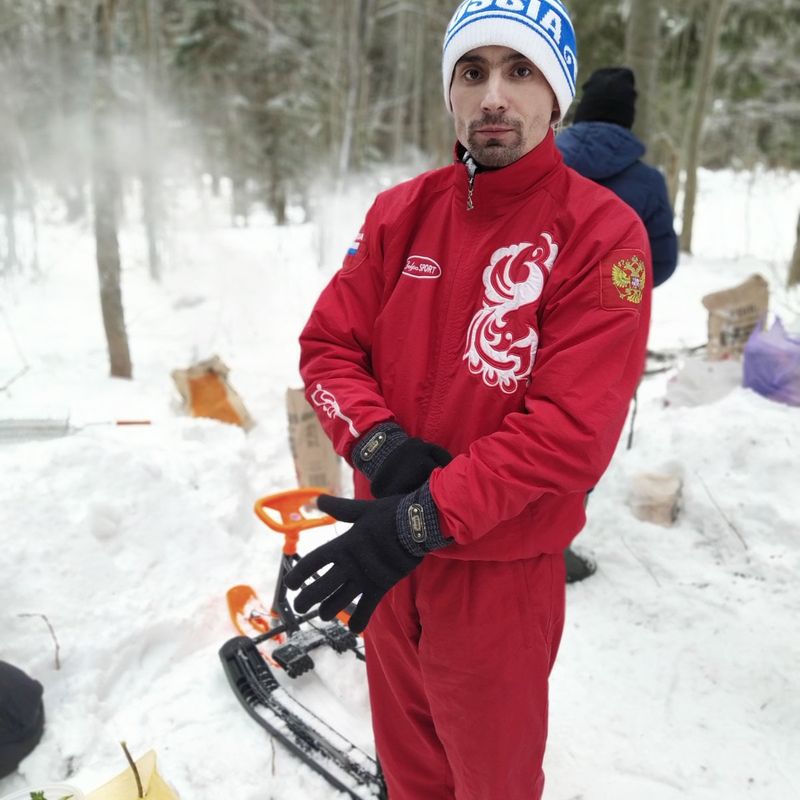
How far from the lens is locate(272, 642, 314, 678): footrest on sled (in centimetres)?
272

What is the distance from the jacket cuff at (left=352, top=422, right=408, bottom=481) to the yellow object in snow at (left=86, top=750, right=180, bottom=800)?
48.5 inches

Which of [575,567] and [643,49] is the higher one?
[643,49]

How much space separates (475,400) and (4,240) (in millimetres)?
14362

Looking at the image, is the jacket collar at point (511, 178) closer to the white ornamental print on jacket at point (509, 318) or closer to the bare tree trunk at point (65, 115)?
the white ornamental print on jacket at point (509, 318)

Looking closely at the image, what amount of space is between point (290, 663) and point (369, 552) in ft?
5.29

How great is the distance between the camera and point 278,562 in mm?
3750

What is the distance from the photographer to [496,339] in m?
1.44

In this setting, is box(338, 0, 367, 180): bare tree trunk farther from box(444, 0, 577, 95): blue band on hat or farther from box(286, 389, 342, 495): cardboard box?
box(444, 0, 577, 95): blue band on hat

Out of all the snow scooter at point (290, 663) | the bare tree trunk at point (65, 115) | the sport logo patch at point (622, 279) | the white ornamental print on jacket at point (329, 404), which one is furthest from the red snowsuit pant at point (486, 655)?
the bare tree trunk at point (65, 115)

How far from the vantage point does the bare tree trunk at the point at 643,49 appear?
18.4 ft

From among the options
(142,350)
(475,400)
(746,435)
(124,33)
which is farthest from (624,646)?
(124,33)

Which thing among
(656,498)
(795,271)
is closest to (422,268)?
(656,498)

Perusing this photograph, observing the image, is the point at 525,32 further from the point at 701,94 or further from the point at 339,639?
Result: the point at 701,94

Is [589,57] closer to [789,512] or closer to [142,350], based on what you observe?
[142,350]
